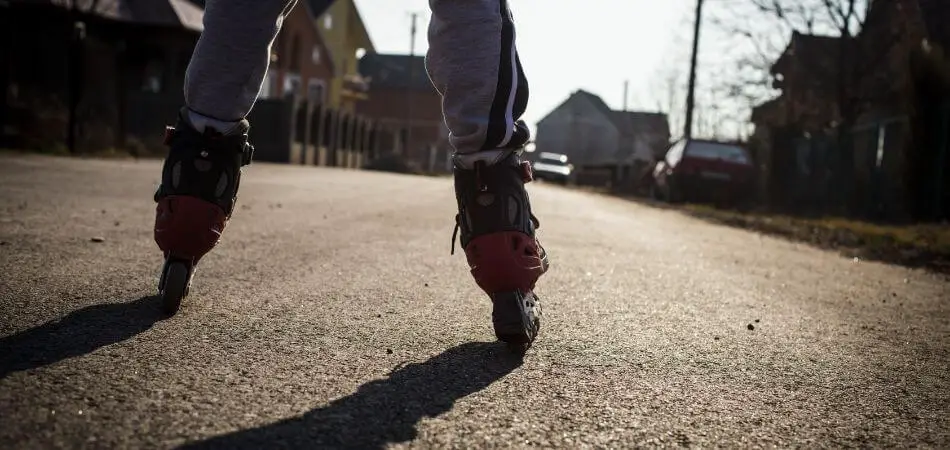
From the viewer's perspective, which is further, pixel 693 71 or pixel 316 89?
pixel 316 89

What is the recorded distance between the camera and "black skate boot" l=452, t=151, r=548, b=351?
7.80ft

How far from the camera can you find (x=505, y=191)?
2.47m

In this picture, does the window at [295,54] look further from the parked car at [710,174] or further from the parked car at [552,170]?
the parked car at [710,174]

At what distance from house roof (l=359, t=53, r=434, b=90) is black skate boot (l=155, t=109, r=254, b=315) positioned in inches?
3207

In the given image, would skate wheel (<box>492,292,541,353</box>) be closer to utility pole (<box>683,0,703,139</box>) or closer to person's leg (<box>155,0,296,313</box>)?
person's leg (<box>155,0,296,313</box>)

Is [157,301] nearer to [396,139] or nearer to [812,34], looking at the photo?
[812,34]

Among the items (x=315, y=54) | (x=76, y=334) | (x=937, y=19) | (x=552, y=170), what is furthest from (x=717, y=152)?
(x=315, y=54)

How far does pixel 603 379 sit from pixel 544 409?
1.14 ft

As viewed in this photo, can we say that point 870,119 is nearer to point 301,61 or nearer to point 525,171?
point 525,171

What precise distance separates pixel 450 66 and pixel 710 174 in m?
18.4

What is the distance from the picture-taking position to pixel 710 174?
20188 mm

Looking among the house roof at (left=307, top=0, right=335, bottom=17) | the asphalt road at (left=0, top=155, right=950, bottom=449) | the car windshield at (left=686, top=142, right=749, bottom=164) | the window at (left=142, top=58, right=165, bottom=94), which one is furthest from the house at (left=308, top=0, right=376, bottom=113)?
the asphalt road at (left=0, top=155, right=950, bottom=449)

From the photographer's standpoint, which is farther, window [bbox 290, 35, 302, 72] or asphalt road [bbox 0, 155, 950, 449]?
window [bbox 290, 35, 302, 72]

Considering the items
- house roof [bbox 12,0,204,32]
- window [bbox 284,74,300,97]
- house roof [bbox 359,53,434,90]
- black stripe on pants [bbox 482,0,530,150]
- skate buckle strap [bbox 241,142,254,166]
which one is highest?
house roof [bbox 359,53,434,90]
